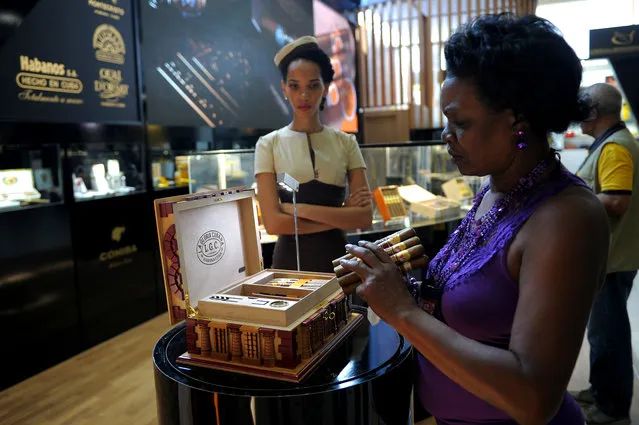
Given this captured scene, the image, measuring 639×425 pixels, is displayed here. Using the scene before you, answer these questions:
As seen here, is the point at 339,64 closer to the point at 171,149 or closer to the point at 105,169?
the point at 171,149

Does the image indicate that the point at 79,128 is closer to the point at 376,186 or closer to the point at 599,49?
the point at 376,186

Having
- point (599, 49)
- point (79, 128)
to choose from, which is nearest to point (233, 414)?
point (599, 49)

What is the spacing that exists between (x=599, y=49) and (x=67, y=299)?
11.9ft

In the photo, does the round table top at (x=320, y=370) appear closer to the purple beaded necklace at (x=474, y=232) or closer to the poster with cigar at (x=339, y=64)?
the purple beaded necklace at (x=474, y=232)

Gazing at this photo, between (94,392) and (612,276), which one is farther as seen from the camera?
(94,392)

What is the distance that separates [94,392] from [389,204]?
217 centimetres

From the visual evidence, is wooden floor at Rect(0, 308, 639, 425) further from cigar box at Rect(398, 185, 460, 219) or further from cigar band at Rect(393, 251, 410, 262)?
cigar band at Rect(393, 251, 410, 262)

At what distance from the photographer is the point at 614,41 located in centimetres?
178

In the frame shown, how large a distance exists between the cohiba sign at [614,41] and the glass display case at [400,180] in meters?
1.69

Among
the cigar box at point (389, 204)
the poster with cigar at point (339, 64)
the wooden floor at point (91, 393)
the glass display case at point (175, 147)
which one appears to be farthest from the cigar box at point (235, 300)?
the poster with cigar at point (339, 64)

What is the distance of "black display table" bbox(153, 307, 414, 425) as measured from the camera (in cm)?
101

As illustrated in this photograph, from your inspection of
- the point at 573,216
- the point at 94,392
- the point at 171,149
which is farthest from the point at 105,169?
the point at 573,216

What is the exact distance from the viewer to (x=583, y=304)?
769 mm

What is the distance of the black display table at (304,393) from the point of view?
1.01 meters
